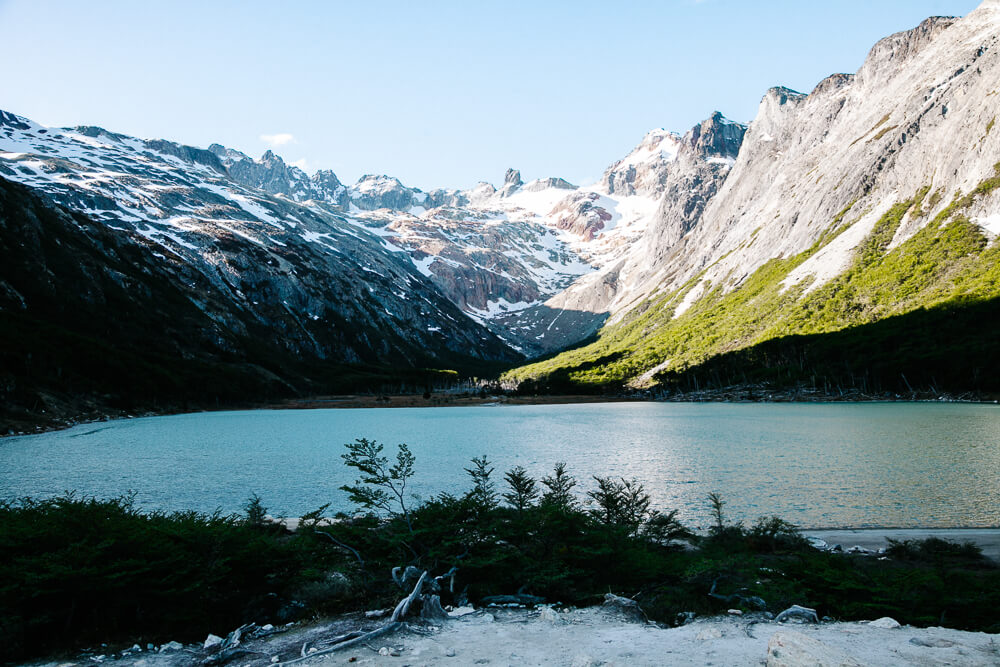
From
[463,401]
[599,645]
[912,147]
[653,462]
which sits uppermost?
[912,147]

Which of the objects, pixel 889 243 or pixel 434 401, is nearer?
pixel 889 243

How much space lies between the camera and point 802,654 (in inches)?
265

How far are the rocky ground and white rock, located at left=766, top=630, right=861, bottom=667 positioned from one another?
14 millimetres

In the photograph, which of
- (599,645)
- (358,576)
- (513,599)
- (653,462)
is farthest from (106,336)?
(599,645)

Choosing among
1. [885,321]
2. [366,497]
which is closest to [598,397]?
[885,321]

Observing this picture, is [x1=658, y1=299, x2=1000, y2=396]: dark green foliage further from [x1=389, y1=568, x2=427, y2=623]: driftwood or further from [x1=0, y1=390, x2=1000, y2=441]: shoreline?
[x1=389, y1=568, x2=427, y2=623]: driftwood

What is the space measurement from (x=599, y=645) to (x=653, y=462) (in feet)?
128

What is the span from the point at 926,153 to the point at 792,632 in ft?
650

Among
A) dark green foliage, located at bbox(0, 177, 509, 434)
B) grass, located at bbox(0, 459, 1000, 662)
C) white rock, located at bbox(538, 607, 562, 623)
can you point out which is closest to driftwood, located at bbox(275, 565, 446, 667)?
grass, located at bbox(0, 459, 1000, 662)

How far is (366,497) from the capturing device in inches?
556

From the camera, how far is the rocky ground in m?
7.28

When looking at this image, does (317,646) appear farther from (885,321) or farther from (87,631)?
(885,321)

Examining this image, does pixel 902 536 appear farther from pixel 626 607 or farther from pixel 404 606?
pixel 404 606

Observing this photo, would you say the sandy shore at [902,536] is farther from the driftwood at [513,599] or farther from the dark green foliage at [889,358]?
the dark green foliage at [889,358]
